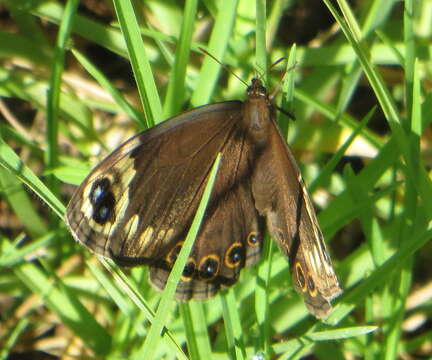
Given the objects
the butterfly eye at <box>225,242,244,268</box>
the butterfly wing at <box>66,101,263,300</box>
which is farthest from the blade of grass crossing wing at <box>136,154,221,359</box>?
the butterfly eye at <box>225,242,244,268</box>

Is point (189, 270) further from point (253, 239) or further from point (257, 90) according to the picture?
point (257, 90)

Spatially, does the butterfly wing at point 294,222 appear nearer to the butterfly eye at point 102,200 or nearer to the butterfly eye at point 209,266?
the butterfly eye at point 209,266

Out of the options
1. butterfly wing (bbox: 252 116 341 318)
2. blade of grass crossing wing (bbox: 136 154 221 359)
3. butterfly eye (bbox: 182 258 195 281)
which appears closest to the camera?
blade of grass crossing wing (bbox: 136 154 221 359)

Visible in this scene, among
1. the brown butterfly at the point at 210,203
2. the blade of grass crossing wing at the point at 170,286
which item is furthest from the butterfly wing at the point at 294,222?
the blade of grass crossing wing at the point at 170,286

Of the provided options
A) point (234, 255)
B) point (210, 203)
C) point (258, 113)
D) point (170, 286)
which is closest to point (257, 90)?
point (258, 113)

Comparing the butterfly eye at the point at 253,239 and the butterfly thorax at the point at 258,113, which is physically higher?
the butterfly thorax at the point at 258,113

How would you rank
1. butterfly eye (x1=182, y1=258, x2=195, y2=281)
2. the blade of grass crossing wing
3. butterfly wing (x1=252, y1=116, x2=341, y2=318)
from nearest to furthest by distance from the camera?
the blade of grass crossing wing → butterfly wing (x1=252, y1=116, x2=341, y2=318) → butterfly eye (x1=182, y1=258, x2=195, y2=281)

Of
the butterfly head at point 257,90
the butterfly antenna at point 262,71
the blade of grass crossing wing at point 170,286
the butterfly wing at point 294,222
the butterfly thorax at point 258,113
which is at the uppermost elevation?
the butterfly antenna at point 262,71

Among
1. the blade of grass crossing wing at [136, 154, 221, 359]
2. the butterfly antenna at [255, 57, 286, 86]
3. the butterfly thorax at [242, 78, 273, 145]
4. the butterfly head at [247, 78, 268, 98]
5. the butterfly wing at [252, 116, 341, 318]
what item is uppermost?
the butterfly antenna at [255, 57, 286, 86]

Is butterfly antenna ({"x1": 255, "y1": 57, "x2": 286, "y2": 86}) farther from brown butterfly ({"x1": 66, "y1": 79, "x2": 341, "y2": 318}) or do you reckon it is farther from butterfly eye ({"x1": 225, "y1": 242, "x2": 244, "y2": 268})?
butterfly eye ({"x1": 225, "y1": 242, "x2": 244, "y2": 268})
